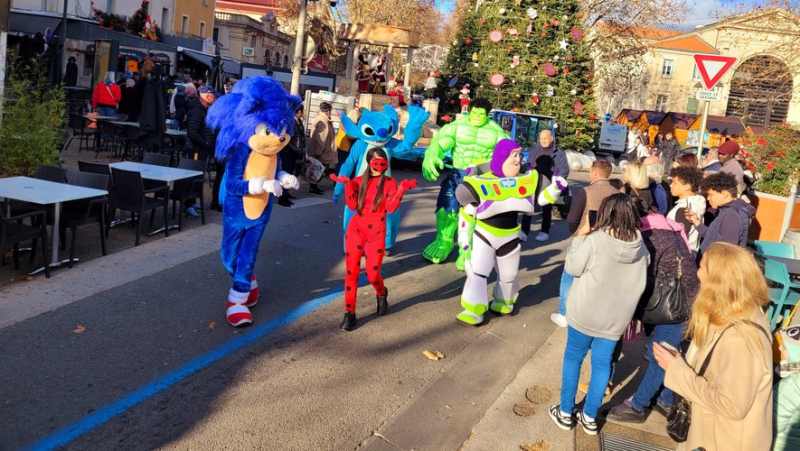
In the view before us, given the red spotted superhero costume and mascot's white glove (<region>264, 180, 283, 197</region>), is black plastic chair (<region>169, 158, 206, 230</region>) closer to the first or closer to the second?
mascot's white glove (<region>264, 180, 283, 197</region>)

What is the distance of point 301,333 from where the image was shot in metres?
5.72

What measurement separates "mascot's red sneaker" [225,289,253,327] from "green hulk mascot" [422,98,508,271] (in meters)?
2.92

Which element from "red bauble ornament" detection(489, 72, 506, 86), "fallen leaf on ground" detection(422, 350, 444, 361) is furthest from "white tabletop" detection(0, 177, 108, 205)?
"red bauble ornament" detection(489, 72, 506, 86)

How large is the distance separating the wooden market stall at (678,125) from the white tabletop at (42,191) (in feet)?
121

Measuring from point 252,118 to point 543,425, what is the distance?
134 inches

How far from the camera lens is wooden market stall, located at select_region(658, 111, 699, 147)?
38219mm

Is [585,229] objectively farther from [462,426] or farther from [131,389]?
[131,389]

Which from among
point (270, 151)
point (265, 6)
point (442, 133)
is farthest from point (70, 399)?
point (265, 6)

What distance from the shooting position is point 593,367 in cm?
430

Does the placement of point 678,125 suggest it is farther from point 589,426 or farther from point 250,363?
point 250,363

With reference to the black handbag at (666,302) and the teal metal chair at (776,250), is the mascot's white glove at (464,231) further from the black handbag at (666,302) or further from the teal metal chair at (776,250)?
the teal metal chair at (776,250)

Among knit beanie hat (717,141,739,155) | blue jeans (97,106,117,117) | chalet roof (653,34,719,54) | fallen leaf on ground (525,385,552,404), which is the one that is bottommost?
fallen leaf on ground (525,385,552,404)

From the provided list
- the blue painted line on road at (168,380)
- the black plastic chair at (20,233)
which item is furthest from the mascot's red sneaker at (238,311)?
the black plastic chair at (20,233)

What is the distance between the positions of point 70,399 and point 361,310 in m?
2.82
